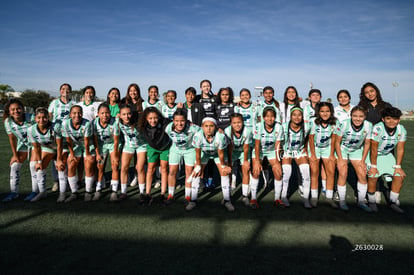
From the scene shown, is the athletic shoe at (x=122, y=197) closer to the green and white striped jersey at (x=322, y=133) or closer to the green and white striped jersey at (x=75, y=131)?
the green and white striped jersey at (x=75, y=131)

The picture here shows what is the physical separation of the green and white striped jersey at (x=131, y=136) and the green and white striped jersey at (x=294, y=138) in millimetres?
2560

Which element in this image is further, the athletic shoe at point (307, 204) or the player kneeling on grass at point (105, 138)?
the player kneeling on grass at point (105, 138)

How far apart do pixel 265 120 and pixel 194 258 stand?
→ 239 centimetres

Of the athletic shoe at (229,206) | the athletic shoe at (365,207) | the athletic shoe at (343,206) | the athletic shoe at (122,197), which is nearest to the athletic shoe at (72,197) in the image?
the athletic shoe at (122,197)

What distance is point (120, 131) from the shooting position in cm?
422

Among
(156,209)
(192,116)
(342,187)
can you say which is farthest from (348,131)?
(156,209)

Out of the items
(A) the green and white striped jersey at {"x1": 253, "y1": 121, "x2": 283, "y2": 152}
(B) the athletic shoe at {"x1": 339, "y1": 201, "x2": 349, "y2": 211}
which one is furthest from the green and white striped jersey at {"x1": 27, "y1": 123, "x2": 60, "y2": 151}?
(B) the athletic shoe at {"x1": 339, "y1": 201, "x2": 349, "y2": 211}

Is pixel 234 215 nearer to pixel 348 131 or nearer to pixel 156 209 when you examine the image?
pixel 156 209

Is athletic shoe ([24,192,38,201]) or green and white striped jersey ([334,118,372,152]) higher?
green and white striped jersey ([334,118,372,152])

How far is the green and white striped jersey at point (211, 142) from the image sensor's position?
3.71 m

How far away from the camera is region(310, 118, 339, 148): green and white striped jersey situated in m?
3.87

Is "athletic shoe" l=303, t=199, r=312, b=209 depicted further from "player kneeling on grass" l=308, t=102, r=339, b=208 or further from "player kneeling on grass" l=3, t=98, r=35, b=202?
"player kneeling on grass" l=3, t=98, r=35, b=202

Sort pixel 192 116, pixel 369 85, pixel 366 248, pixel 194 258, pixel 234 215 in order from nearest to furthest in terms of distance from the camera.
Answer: pixel 194 258 → pixel 366 248 → pixel 234 215 → pixel 369 85 → pixel 192 116

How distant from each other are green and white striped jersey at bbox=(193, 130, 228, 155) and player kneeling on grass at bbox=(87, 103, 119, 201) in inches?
57.5
